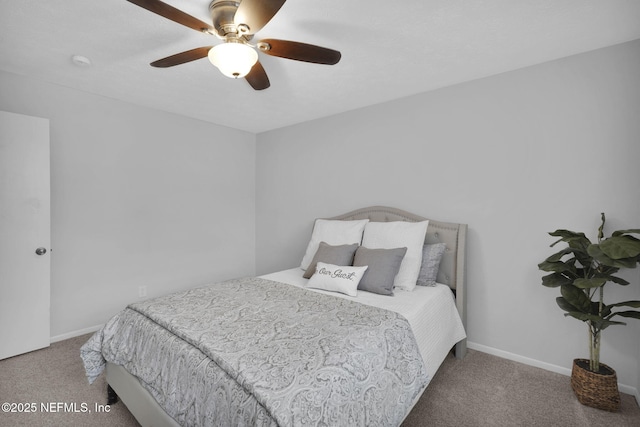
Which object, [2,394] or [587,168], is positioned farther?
[587,168]

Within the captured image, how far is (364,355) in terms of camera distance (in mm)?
1400

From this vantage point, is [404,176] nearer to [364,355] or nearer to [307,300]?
[307,300]

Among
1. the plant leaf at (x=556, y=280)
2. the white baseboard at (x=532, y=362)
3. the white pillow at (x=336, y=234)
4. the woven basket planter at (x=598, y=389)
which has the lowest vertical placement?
the white baseboard at (x=532, y=362)

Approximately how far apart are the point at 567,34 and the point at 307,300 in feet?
7.97

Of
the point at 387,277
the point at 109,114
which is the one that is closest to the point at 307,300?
the point at 387,277

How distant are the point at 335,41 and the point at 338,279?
5.52ft

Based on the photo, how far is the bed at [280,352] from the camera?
3.81 feet

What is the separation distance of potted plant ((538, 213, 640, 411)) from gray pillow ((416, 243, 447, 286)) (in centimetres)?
72

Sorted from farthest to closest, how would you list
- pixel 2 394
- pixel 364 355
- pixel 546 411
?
pixel 2 394 < pixel 546 411 < pixel 364 355

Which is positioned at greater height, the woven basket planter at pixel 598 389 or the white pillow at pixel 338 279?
the white pillow at pixel 338 279

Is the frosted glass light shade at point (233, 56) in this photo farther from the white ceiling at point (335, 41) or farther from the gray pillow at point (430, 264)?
the gray pillow at point (430, 264)

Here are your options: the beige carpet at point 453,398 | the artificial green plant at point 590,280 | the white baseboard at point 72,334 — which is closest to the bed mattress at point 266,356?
the beige carpet at point 453,398

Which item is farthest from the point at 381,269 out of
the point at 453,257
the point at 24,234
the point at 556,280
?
the point at 24,234

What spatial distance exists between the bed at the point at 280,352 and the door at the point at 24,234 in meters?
1.15
